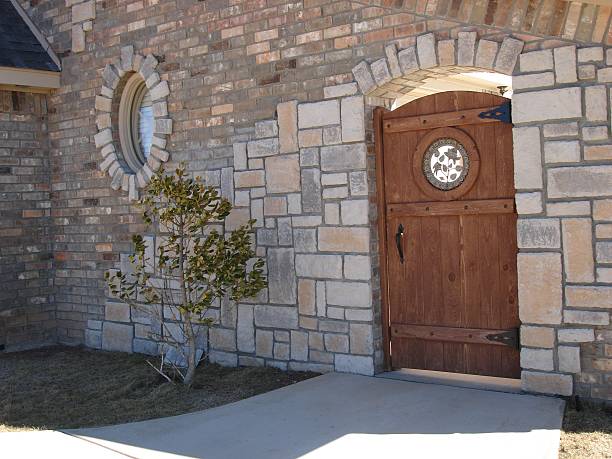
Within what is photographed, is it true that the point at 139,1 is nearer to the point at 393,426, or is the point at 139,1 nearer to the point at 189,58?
the point at 189,58

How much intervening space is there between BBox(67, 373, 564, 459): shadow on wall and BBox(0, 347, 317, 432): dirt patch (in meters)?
0.45

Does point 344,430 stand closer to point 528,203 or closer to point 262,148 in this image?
point 528,203

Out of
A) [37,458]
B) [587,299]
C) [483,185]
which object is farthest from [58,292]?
[587,299]

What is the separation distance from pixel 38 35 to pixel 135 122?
1.94 m

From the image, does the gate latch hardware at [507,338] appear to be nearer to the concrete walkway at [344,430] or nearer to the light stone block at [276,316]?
the concrete walkway at [344,430]

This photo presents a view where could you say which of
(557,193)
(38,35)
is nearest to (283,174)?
(557,193)

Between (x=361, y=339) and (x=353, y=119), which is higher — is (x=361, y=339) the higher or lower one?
the lower one

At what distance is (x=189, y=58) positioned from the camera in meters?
7.59

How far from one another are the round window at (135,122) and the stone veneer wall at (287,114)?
1.23ft

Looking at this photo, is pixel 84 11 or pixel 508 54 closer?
pixel 508 54

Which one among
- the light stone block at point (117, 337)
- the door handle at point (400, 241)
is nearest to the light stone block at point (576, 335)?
the door handle at point (400, 241)

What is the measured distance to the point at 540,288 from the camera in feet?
17.9

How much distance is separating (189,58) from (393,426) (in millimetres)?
4369

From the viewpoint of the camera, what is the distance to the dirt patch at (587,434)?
4379 millimetres
